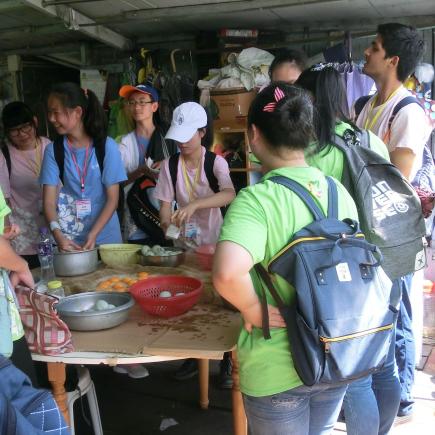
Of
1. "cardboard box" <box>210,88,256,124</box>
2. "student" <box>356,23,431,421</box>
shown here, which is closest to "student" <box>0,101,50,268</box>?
"student" <box>356,23,431,421</box>

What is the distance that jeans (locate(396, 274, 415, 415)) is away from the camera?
2496 mm

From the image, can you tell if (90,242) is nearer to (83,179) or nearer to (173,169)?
(83,179)

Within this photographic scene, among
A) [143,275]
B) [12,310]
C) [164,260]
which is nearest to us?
[12,310]

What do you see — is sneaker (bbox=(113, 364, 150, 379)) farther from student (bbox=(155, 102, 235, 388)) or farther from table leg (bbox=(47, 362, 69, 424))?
table leg (bbox=(47, 362, 69, 424))

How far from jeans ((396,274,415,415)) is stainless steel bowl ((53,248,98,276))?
1.59m

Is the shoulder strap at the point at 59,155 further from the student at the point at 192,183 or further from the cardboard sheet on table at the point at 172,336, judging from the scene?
the cardboard sheet on table at the point at 172,336

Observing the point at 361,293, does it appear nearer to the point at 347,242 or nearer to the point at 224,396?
the point at 347,242

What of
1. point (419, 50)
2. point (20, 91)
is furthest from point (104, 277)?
point (20, 91)

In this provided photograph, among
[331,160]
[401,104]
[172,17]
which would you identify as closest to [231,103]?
[172,17]

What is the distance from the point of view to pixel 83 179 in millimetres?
2768

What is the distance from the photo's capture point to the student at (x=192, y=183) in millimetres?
2691

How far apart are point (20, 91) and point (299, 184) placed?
6.91 meters

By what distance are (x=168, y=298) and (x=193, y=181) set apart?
1.07 meters

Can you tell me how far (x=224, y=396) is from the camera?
2.96m
